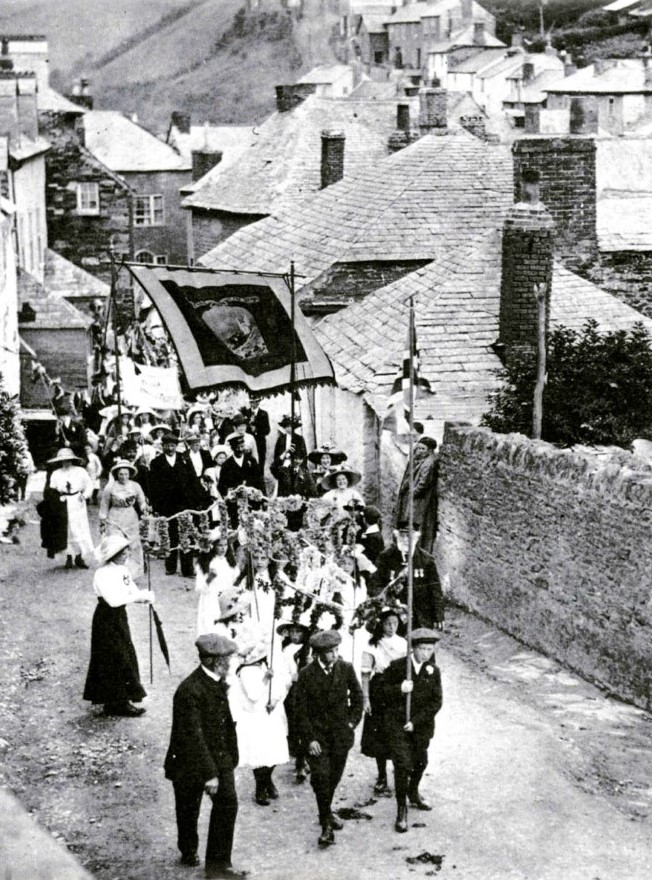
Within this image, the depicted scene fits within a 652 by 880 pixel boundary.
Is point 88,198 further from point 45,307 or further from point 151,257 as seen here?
point 45,307

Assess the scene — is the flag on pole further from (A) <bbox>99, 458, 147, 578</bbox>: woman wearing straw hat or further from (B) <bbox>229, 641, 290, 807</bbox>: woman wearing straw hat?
(B) <bbox>229, 641, 290, 807</bbox>: woman wearing straw hat

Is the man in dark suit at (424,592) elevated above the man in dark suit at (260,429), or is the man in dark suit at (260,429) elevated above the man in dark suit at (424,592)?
the man in dark suit at (260,429)

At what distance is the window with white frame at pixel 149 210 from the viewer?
201 feet

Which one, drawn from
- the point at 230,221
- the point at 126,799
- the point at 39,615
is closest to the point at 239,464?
the point at 39,615

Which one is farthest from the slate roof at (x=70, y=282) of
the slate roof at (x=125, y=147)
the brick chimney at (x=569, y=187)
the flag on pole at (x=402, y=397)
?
the flag on pole at (x=402, y=397)

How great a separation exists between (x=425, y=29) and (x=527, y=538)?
97130mm

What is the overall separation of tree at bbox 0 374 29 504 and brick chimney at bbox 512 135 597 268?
8423mm

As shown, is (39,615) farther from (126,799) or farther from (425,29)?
(425,29)

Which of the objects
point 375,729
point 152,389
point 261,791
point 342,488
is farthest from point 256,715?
point 152,389

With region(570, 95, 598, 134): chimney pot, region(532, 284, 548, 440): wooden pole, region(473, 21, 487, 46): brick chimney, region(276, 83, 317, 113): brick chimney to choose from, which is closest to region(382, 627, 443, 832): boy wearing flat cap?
region(532, 284, 548, 440): wooden pole

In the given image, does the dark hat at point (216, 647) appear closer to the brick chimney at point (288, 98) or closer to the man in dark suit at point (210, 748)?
the man in dark suit at point (210, 748)

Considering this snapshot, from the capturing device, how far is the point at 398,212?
1069 inches

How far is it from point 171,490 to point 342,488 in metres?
2.73

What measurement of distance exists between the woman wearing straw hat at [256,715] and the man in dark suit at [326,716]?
1.10 feet
